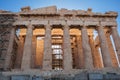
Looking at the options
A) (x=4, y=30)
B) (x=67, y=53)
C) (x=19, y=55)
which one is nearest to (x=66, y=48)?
(x=67, y=53)

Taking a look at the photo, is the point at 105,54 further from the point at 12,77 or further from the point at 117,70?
the point at 12,77

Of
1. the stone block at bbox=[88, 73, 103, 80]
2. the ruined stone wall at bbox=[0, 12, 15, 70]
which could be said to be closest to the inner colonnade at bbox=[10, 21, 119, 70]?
the ruined stone wall at bbox=[0, 12, 15, 70]

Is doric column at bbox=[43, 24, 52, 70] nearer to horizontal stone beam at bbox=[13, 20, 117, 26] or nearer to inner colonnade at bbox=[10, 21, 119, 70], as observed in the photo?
inner colonnade at bbox=[10, 21, 119, 70]

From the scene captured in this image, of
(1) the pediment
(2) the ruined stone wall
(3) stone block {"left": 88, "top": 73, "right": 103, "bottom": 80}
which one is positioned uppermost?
(1) the pediment

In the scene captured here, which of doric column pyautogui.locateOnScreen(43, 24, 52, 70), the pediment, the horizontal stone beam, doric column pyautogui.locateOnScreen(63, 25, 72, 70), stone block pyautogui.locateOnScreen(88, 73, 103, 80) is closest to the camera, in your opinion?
stone block pyautogui.locateOnScreen(88, 73, 103, 80)

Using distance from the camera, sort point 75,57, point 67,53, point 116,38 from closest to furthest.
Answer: point 67,53 < point 116,38 < point 75,57

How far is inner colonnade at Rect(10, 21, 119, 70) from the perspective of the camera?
907 inches

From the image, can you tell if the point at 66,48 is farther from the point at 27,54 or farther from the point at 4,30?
the point at 4,30

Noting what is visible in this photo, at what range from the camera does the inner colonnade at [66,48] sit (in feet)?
75.6

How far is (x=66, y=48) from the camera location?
23.8 m

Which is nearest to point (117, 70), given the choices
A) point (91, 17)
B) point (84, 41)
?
point (84, 41)

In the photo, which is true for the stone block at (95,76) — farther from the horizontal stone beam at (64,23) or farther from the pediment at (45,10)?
the pediment at (45,10)

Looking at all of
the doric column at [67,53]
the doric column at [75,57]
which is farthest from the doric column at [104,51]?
the doric column at [75,57]

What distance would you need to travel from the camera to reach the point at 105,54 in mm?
23516
